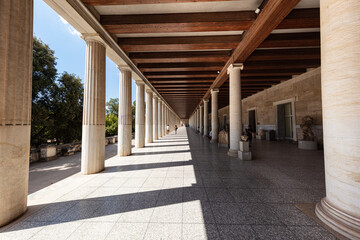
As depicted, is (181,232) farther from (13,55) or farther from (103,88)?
(103,88)

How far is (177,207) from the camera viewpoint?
11.1ft

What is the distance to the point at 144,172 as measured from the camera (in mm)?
5961

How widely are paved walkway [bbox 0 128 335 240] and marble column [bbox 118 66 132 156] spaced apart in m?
3.52

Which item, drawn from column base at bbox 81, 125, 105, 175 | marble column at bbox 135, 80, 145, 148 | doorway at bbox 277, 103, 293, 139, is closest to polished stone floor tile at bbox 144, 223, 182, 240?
column base at bbox 81, 125, 105, 175

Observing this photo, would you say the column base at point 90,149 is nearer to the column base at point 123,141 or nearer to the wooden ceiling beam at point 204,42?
the column base at point 123,141

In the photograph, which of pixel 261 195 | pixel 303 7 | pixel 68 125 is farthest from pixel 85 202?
pixel 68 125

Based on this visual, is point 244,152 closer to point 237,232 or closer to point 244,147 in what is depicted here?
point 244,147

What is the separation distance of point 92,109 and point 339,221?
7314mm

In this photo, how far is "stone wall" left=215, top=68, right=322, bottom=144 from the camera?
37.0 ft

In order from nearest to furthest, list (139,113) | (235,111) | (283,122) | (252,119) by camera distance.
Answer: (235,111)
(139,113)
(283,122)
(252,119)

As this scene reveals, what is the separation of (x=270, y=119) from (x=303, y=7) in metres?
13.5

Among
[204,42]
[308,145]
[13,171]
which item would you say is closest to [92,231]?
[13,171]

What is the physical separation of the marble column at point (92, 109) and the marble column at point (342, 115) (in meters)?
6.83

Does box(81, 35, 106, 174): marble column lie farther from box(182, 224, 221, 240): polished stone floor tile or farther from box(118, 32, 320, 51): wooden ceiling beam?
box(182, 224, 221, 240): polished stone floor tile
